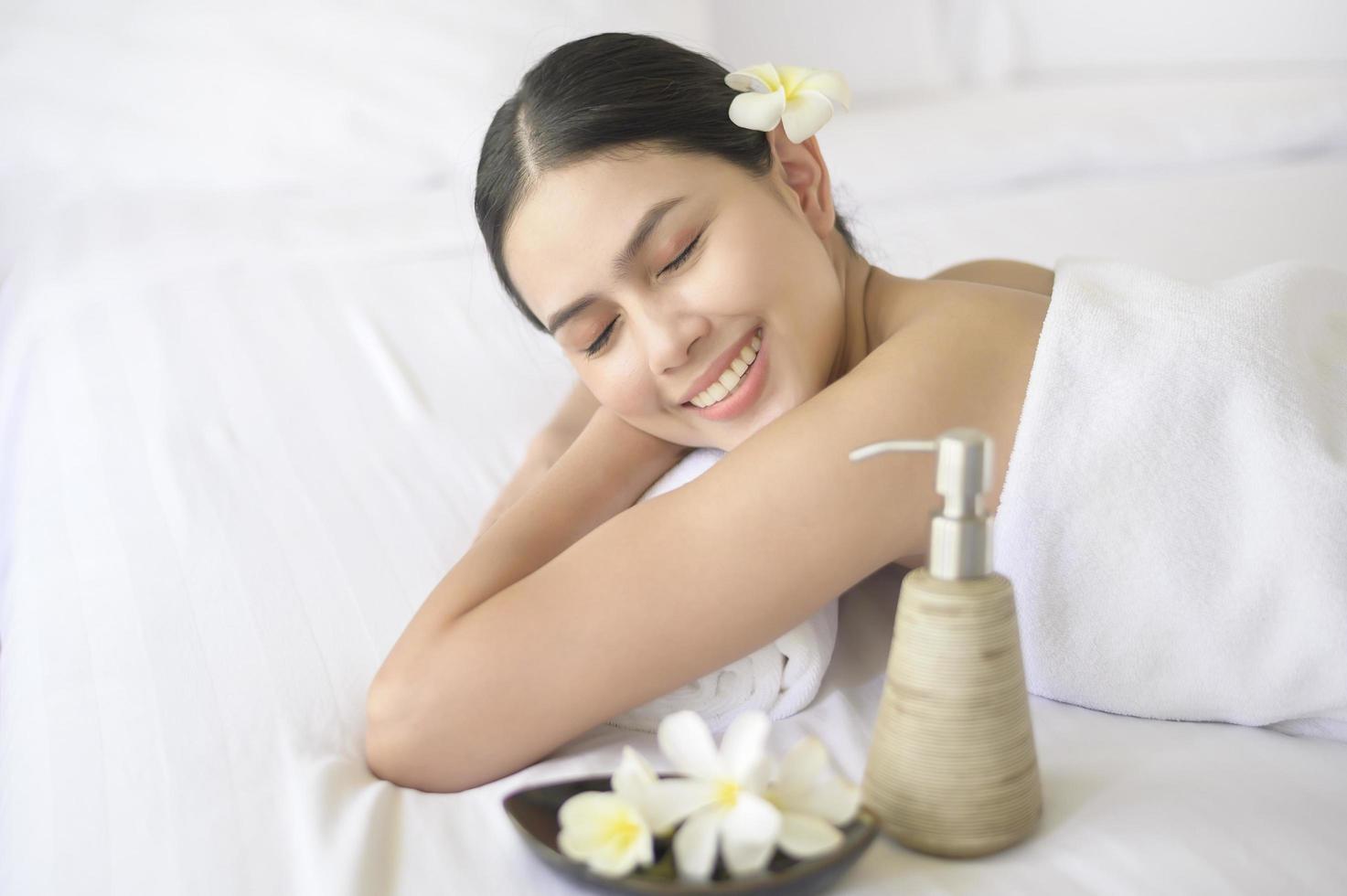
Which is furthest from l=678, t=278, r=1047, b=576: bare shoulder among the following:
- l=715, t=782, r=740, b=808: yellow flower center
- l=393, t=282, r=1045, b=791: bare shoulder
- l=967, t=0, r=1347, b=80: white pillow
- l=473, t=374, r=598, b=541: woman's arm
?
l=967, t=0, r=1347, b=80: white pillow

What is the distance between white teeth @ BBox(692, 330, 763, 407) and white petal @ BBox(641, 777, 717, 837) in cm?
42

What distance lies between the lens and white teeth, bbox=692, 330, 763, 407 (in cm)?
98

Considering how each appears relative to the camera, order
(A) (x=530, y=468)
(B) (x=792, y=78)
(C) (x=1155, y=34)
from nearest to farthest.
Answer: (B) (x=792, y=78), (A) (x=530, y=468), (C) (x=1155, y=34)

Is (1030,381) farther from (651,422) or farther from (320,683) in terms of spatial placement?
(320,683)

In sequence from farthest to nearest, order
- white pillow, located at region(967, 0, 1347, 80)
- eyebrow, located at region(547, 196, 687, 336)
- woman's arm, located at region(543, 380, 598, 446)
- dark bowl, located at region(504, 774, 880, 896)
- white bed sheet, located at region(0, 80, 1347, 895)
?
white pillow, located at region(967, 0, 1347, 80) < woman's arm, located at region(543, 380, 598, 446) < eyebrow, located at region(547, 196, 687, 336) < white bed sheet, located at region(0, 80, 1347, 895) < dark bowl, located at region(504, 774, 880, 896)

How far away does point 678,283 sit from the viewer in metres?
0.94

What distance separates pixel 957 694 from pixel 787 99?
56 cm

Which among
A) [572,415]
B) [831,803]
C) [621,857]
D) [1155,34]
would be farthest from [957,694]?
[1155,34]

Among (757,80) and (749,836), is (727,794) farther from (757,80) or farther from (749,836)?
(757,80)

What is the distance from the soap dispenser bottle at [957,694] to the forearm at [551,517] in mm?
370

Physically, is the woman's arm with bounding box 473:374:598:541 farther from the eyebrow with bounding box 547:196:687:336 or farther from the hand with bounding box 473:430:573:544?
the eyebrow with bounding box 547:196:687:336

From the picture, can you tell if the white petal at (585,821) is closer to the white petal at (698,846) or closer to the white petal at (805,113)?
the white petal at (698,846)

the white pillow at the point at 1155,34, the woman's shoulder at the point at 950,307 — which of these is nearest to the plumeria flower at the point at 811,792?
the woman's shoulder at the point at 950,307

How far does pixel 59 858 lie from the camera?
2.49 feet
